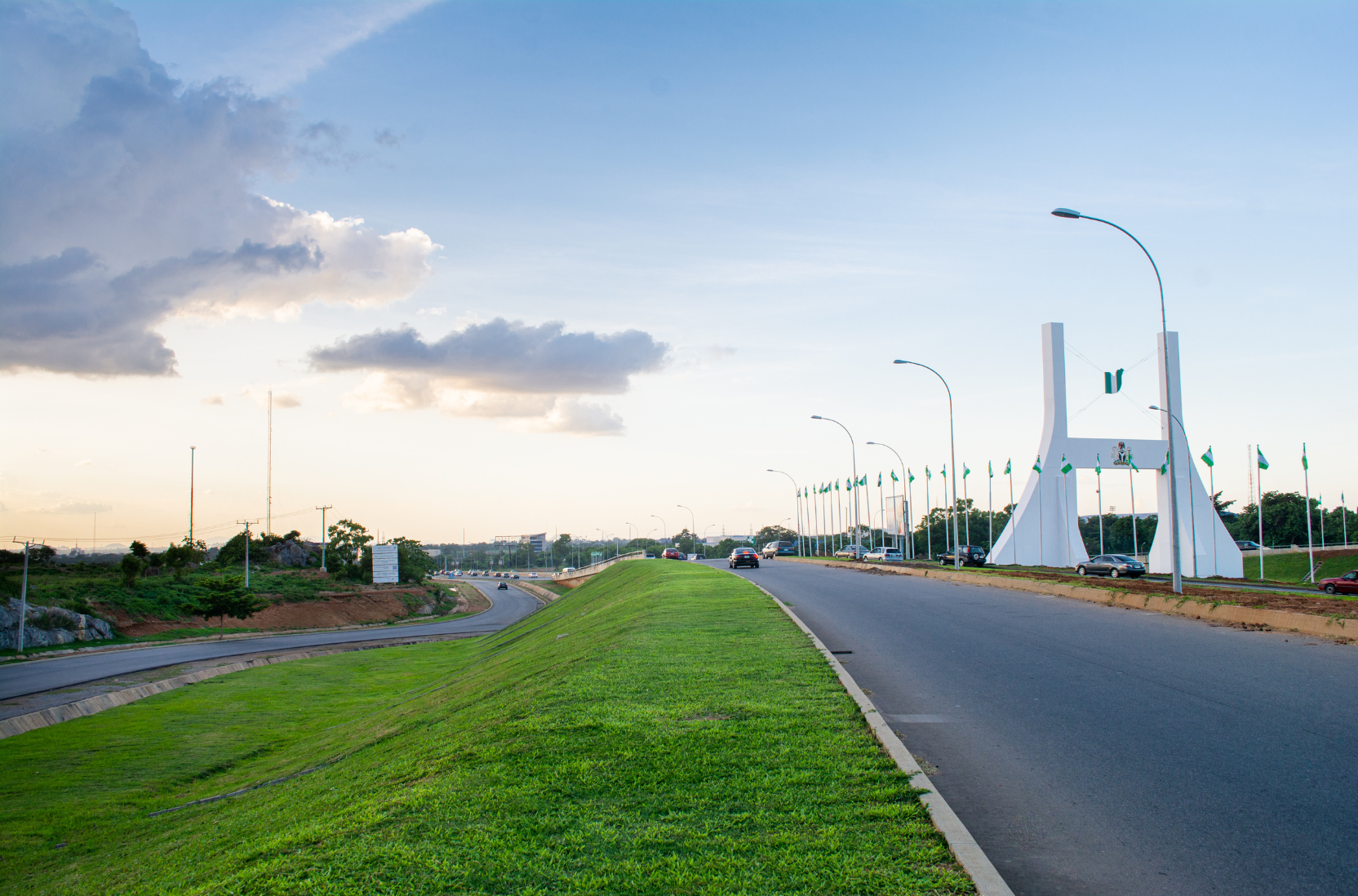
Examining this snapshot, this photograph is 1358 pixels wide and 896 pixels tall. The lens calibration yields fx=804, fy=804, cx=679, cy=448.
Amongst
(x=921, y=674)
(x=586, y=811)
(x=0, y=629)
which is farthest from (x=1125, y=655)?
(x=0, y=629)

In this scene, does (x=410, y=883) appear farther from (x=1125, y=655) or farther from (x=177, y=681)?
(x=177, y=681)

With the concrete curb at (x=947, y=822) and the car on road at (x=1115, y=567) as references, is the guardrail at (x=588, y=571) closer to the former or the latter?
the car on road at (x=1115, y=567)

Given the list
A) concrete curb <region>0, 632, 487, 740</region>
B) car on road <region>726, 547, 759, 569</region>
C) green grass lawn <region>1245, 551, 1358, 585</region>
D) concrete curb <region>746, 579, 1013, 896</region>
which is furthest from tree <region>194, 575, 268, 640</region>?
green grass lawn <region>1245, 551, 1358, 585</region>

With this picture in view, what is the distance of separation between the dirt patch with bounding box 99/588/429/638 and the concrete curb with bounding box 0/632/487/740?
20.2 m

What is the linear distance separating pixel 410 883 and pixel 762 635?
10.5 meters

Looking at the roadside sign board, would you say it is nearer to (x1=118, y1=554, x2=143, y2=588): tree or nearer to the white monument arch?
(x1=118, y1=554, x2=143, y2=588): tree

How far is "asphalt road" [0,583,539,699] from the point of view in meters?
34.3

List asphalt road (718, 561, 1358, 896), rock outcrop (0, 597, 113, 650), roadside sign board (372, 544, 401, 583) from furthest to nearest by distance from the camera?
roadside sign board (372, 544, 401, 583) < rock outcrop (0, 597, 113, 650) < asphalt road (718, 561, 1358, 896)

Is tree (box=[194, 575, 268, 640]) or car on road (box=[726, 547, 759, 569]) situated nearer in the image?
car on road (box=[726, 547, 759, 569])

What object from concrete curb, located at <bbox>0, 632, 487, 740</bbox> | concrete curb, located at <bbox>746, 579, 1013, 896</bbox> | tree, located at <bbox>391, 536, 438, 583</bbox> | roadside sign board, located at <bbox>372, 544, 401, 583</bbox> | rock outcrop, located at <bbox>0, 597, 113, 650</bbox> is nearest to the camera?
concrete curb, located at <bbox>746, 579, 1013, 896</bbox>

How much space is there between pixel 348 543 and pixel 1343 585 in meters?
89.9

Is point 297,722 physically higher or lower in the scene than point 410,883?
lower

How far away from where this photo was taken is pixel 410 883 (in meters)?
4.97

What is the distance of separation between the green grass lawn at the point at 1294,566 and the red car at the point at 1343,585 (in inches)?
1029
